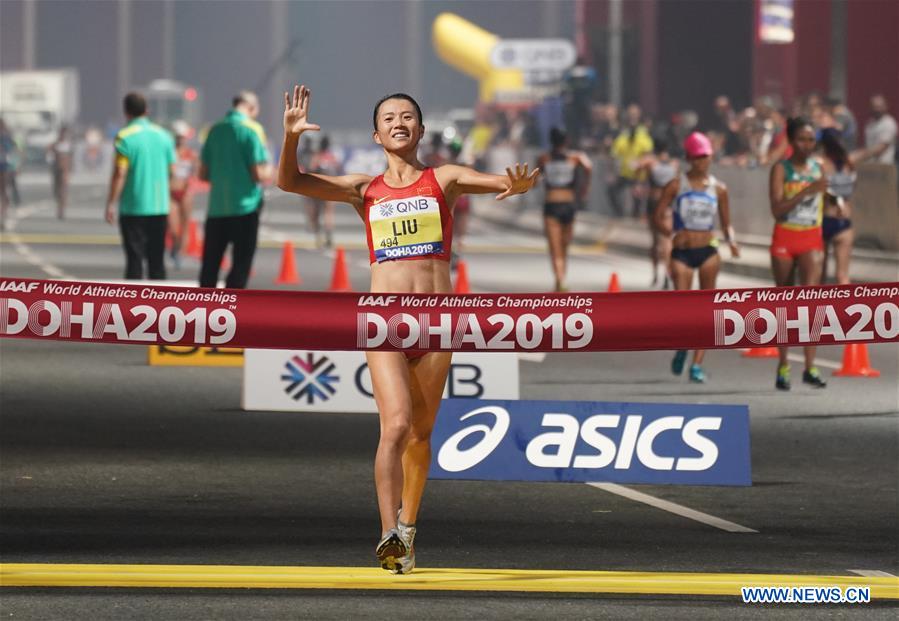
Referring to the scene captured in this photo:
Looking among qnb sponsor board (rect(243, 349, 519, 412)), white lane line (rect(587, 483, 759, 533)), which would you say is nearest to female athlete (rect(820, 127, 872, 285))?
qnb sponsor board (rect(243, 349, 519, 412))

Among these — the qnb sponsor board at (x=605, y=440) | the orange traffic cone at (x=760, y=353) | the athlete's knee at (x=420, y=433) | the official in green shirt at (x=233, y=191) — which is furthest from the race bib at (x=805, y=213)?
the athlete's knee at (x=420, y=433)

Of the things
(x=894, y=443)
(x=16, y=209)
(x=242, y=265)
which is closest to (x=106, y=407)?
(x=242, y=265)

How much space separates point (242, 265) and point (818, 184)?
479cm

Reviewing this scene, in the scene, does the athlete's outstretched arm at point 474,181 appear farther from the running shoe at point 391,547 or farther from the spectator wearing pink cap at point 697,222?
the spectator wearing pink cap at point 697,222

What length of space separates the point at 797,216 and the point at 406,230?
24.9ft

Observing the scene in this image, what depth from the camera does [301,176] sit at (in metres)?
8.72

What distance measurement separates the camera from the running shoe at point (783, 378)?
15750 mm

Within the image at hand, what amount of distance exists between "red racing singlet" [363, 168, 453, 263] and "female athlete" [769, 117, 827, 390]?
24.2 feet

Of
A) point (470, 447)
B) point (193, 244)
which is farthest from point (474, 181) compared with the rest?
point (193, 244)

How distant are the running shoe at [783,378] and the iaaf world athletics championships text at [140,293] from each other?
767 cm

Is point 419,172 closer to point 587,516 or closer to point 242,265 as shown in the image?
point 587,516

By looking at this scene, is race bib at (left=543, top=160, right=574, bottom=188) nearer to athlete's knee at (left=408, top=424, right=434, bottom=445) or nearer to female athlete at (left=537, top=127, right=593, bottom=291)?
female athlete at (left=537, top=127, right=593, bottom=291)

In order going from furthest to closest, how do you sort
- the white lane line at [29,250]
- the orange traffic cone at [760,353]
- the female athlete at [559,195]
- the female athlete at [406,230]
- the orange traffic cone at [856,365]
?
the white lane line at [29,250], the female athlete at [559,195], the orange traffic cone at [760,353], the orange traffic cone at [856,365], the female athlete at [406,230]

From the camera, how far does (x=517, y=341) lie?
8.77 m
